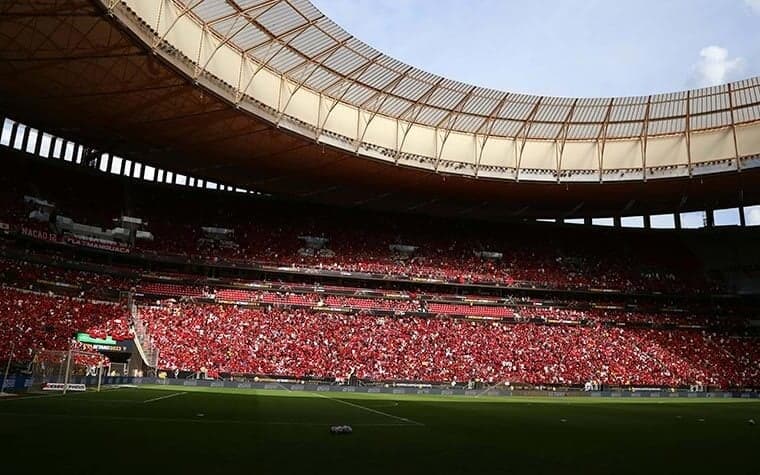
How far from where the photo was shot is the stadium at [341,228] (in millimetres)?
27578

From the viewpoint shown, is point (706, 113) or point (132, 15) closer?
point (132, 15)

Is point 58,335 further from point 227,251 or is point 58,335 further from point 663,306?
point 663,306

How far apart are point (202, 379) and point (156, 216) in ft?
54.5

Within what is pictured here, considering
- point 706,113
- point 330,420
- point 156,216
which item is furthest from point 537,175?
point 330,420

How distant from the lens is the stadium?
2758cm

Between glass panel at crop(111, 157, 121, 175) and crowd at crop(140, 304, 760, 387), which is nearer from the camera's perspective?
crowd at crop(140, 304, 760, 387)

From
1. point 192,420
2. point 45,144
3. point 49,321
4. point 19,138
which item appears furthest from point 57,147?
point 192,420

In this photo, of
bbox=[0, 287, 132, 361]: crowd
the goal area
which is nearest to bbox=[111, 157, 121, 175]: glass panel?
bbox=[0, 287, 132, 361]: crowd

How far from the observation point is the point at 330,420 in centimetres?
1295

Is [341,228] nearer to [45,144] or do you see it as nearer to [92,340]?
[45,144]

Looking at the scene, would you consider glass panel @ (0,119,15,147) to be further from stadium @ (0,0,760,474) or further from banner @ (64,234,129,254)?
banner @ (64,234,129,254)

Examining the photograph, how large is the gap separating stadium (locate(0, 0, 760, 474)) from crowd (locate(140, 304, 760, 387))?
20 cm

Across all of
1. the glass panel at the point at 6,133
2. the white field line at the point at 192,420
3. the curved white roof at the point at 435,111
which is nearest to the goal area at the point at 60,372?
the white field line at the point at 192,420

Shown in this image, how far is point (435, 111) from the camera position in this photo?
125ft
